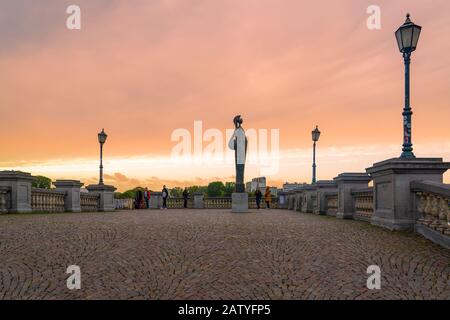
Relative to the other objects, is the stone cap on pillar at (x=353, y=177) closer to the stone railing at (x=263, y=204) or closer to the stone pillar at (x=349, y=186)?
the stone pillar at (x=349, y=186)

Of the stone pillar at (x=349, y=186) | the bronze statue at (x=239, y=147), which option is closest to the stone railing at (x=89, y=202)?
the bronze statue at (x=239, y=147)

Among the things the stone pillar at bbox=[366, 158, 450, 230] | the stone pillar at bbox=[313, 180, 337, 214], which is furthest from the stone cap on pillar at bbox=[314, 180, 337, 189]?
the stone pillar at bbox=[366, 158, 450, 230]

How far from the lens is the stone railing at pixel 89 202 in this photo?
78.4 ft

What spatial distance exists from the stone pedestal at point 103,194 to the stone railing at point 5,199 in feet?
28.3

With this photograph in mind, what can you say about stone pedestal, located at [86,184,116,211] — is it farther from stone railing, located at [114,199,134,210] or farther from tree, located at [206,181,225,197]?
tree, located at [206,181,225,197]

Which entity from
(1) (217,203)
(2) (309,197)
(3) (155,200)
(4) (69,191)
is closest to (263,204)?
(1) (217,203)

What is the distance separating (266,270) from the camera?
6297mm

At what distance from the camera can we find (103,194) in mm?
26297

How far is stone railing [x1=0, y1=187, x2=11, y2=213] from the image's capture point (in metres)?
17.1

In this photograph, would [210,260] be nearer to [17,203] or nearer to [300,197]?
[17,203]

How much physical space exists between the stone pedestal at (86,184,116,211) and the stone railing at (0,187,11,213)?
8.62 m

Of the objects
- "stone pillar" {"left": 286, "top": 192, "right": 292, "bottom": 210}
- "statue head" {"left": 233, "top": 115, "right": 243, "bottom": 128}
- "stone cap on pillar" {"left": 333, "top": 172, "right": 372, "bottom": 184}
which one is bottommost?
"stone pillar" {"left": 286, "top": 192, "right": 292, "bottom": 210}

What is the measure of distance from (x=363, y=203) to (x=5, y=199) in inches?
599
